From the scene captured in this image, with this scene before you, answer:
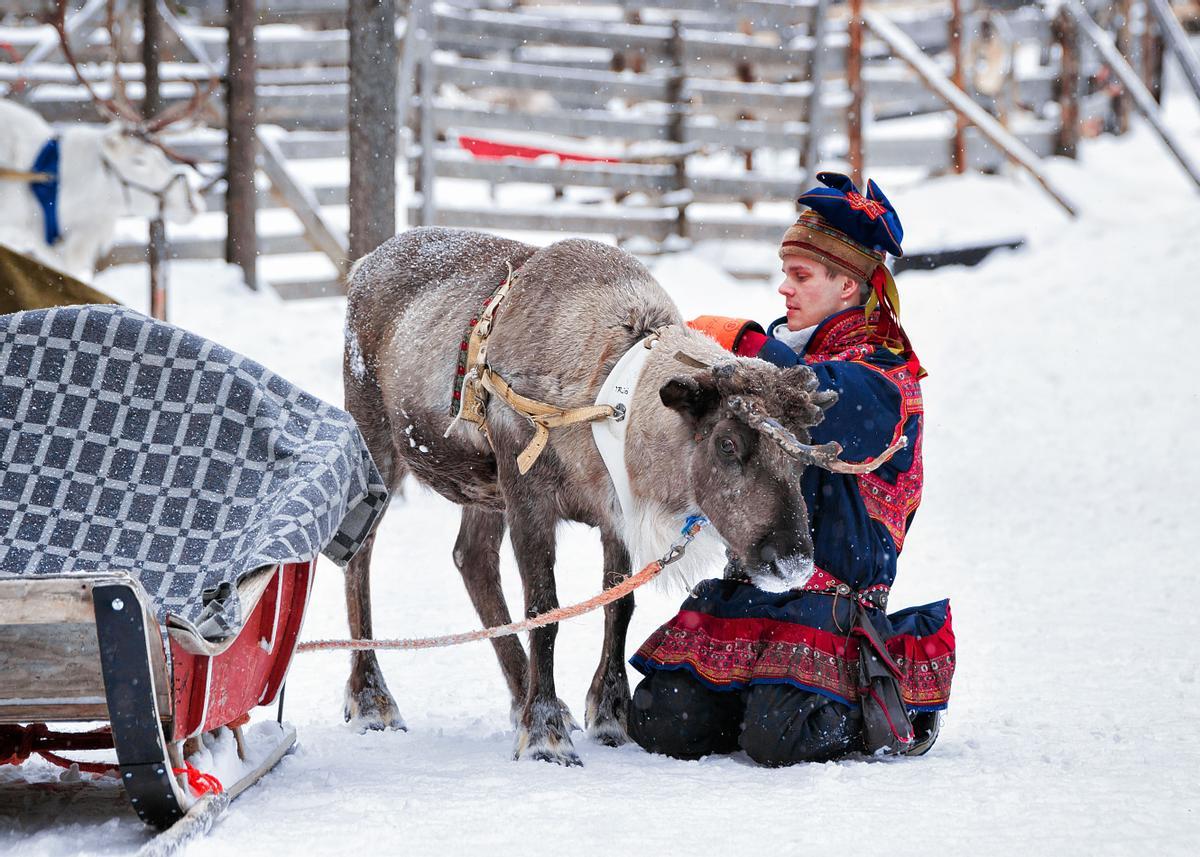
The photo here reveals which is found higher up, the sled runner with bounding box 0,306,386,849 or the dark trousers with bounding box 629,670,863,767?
the sled runner with bounding box 0,306,386,849

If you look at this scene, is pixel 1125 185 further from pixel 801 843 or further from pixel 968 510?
pixel 801 843

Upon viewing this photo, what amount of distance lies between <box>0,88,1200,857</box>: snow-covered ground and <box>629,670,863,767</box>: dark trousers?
0.21ft

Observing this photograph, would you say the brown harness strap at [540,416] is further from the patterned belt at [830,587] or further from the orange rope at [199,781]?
the orange rope at [199,781]

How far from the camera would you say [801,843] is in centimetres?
254

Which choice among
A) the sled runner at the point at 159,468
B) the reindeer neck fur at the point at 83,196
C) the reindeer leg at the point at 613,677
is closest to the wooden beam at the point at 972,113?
the reindeer neck fur at the point at 83,196

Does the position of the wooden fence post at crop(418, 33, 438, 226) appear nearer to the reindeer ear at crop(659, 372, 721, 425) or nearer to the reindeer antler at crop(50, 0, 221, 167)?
the reindeer antler at crop(50, 0, 221, 167)

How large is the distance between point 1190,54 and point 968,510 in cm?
678

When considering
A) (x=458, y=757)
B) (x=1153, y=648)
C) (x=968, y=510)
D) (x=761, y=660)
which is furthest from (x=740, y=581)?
(x=968, y=510)

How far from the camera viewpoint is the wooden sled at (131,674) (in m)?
2.35

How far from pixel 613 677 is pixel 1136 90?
996 centimetres

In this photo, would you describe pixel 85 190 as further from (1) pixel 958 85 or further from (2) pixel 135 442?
(1) pixel 958 85

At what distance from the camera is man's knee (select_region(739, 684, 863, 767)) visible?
3268 mm

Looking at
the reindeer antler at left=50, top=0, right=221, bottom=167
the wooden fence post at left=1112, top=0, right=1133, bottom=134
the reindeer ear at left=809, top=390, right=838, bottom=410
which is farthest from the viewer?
the wooden fence post at left=1112, top=0, right=1133, bottom=134

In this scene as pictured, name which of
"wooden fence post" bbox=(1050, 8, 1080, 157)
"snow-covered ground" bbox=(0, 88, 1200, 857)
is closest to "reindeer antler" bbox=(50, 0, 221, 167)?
"snow-covered ground" bbox=(0, 88, 1200, 857)
